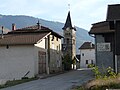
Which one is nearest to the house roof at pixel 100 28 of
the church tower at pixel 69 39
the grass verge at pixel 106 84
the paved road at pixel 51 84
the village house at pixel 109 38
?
the village house at pixel 109 38

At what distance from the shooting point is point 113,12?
3016 cm

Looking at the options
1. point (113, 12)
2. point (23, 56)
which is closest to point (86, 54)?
point (23, 56)

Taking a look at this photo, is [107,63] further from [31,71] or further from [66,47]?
[66,47]

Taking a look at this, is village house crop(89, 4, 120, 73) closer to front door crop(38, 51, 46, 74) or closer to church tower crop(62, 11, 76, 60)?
front door crop(38, 51, 46, 74)

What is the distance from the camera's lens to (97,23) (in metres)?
37.5

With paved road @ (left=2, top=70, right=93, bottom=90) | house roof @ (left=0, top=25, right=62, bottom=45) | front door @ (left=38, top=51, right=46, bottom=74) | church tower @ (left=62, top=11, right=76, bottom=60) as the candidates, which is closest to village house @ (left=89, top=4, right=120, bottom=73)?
paved road @ (left=2, top=70, right=93, bottom=90)

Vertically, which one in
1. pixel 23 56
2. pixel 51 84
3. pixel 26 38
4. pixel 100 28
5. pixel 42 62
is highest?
pixel 100 28

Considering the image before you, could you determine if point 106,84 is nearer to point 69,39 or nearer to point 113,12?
point 113,12

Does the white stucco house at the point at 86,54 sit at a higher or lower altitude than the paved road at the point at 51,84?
higher

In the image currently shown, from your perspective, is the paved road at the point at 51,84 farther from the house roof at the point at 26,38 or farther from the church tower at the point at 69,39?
the church tower at the point at 69,39

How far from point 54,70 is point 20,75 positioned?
29.9ft

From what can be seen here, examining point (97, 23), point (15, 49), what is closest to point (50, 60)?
point (15, 49)

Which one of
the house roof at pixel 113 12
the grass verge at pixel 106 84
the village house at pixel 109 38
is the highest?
the house roof at pixel 113 12

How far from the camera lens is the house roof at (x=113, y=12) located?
92.2 ft
